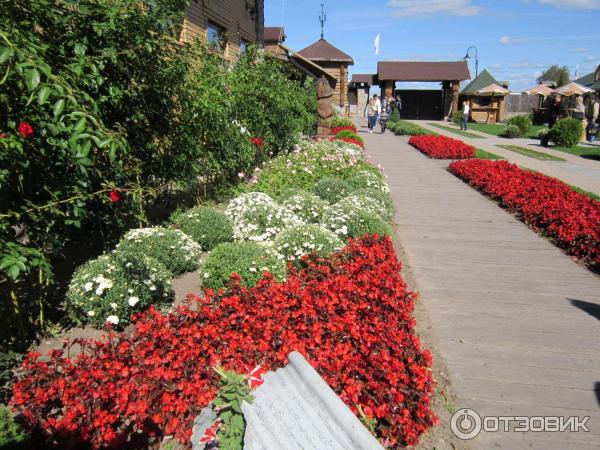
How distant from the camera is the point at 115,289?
3.55 m

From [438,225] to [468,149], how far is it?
369 inches

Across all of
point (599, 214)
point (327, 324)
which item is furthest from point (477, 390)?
point (599, 214)

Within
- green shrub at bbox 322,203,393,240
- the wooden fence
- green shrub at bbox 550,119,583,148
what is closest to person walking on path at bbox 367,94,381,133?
green shrub at bbox 550,119,583,148

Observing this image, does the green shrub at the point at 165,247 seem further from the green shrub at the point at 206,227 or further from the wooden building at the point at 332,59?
the wooden building at the point at 332,59

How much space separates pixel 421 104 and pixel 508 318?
43.5 m

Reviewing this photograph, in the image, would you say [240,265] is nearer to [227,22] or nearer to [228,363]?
[228,363]

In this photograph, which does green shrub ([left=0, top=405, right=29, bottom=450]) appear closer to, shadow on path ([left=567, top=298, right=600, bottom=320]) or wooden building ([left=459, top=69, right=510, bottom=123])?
shadow on path ([left=567, top=298, right=600, bottom=320])

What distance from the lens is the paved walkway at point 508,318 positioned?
308 cm

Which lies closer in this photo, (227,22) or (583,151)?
(227,22)

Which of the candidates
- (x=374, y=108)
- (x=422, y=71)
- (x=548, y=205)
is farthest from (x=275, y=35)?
(x=548, y=205)

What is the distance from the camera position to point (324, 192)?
294 inches

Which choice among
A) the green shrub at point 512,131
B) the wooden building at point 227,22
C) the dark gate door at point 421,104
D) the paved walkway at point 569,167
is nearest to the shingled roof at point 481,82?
the dark gate door at point 421,104

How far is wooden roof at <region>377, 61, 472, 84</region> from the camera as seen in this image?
39.4 meters

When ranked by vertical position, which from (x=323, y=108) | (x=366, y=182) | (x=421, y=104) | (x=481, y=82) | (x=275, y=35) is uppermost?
(x=275, y=35)
